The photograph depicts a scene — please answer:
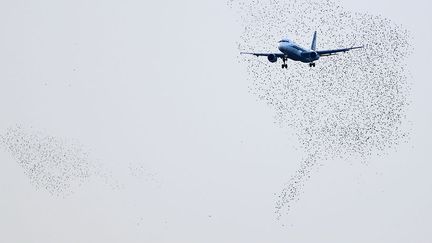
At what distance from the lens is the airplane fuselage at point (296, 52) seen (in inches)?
3991

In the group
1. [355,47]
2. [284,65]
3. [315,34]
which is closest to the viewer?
[355,47]

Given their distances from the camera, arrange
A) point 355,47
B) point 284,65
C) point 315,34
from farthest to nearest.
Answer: point 315,34, point 284,65, point 355,47

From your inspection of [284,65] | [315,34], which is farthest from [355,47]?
[315,34]

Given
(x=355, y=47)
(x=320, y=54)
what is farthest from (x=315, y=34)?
(x=355, y=47)

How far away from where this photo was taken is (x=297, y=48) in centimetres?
10181

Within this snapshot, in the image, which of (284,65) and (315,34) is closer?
(284,65)

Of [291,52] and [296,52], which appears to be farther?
[296,52]

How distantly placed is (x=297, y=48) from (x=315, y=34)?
15.8 m

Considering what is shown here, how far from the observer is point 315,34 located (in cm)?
11656

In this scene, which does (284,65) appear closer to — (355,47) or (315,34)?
(355,47)

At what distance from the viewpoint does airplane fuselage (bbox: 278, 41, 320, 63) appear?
101375mm

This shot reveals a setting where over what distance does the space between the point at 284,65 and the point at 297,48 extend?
5286mm

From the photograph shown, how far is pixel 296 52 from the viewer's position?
102 metres

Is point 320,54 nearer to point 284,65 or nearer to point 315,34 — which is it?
point 284,65
